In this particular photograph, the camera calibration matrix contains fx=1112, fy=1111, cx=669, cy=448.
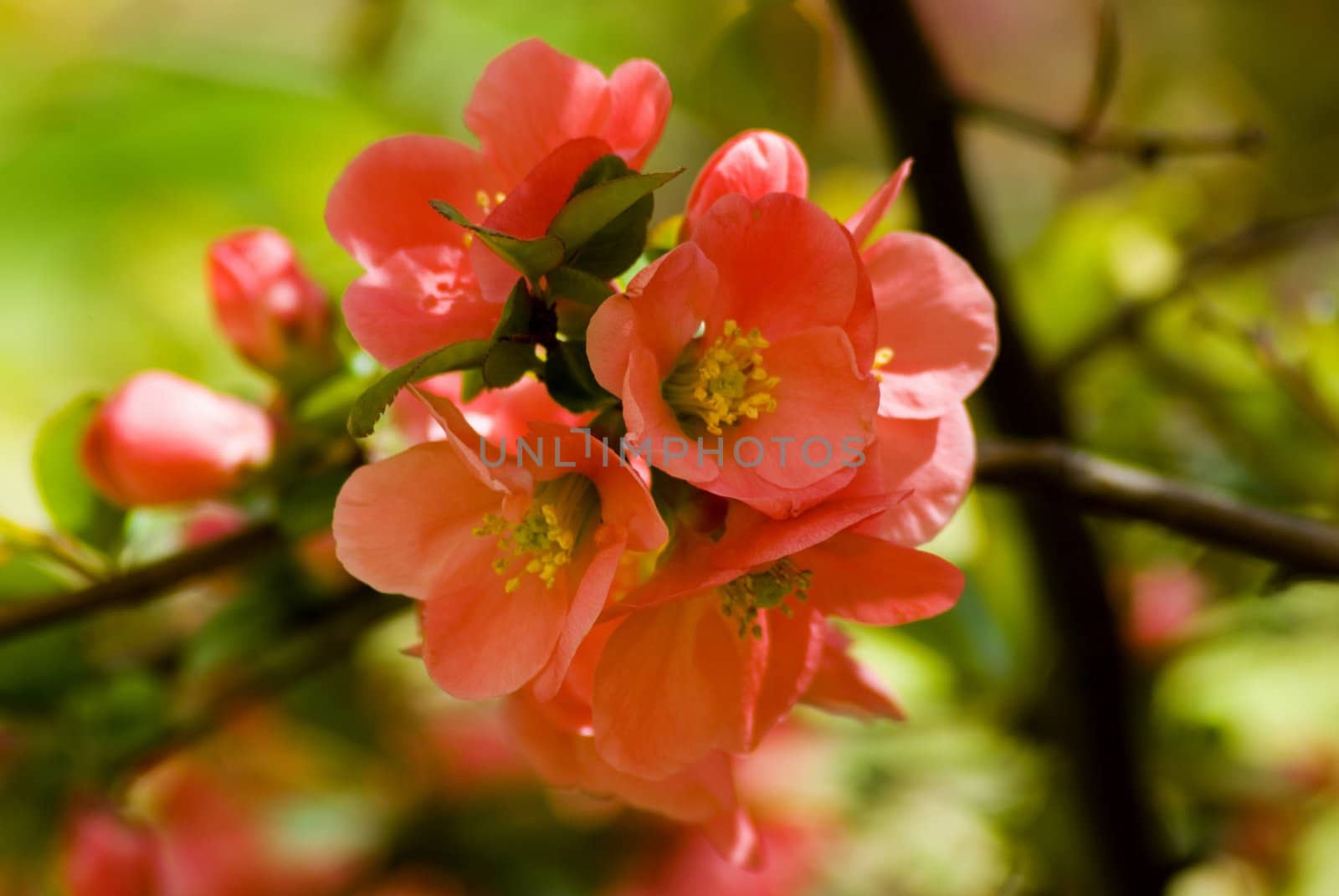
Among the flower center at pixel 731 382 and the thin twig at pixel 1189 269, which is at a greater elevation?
the flower center at pixel 731 382

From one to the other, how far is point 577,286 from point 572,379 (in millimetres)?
34

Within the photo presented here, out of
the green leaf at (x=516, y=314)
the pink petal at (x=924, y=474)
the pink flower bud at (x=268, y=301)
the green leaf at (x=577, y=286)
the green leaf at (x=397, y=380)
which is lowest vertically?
the pink flower bud at (x=268, y=301)

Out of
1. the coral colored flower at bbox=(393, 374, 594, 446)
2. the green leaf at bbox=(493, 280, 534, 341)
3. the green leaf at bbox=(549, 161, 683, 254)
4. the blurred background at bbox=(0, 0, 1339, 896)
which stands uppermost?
the green leaf at bbox=(549, 161, 683, 254)

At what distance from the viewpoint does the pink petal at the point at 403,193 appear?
0.38 metres

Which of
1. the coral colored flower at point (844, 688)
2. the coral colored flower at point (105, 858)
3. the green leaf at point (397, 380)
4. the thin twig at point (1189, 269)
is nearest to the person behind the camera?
the green leaf at point (397, 380)

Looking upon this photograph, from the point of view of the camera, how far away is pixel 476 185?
1.31 ft

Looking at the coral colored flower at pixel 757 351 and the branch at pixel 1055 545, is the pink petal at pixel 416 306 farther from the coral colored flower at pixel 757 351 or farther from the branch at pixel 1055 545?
the branch at pixel 1055 545

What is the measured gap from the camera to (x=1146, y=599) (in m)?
0.86

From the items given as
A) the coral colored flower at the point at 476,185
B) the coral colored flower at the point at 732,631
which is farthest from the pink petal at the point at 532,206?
the coral colored flower at the point at 732,631

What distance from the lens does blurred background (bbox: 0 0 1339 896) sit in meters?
0.61

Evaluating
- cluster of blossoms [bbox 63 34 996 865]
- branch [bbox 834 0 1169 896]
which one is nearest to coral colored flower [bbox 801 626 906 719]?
cluster of blossoms [bbox 63 34 996 865]

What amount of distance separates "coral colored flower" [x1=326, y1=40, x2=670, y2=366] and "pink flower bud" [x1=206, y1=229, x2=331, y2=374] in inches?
4.3

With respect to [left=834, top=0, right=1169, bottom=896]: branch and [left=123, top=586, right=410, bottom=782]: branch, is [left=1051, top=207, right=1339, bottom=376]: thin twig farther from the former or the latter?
[left=123, top=586, right=410, bottom=782]: branch

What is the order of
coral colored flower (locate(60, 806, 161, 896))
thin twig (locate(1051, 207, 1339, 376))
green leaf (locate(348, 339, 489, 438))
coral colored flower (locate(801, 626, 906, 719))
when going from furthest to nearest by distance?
thin twig (locate(1051, 207, 1339, 376)) < coral colored flower (locate(60, 806, 161, 896)) < coral colored flower (locate(801, 626, 906, 719)) < green leaf (locate(348, 339, 489, 438))
